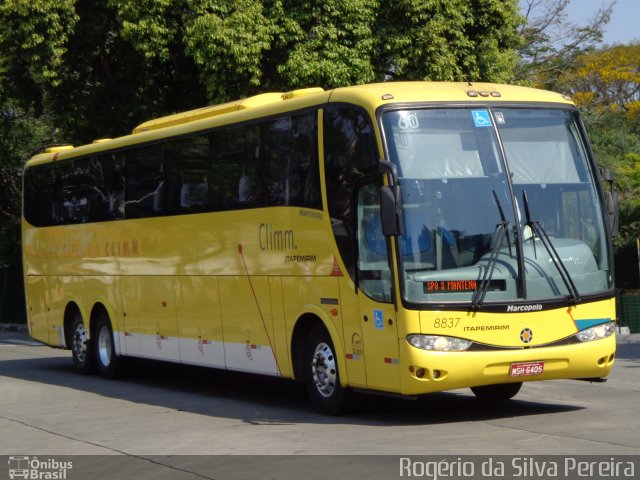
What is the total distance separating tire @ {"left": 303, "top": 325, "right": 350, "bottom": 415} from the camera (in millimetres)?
12430

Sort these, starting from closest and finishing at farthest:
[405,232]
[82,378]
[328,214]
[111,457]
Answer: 1. [111,457]
2. [405,232]
3. [328,214]
4. [82,378]

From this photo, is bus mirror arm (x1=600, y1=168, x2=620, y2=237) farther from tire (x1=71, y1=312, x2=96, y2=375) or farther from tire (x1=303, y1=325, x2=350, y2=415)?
tire (x1=71, y1=312, x2=96, y2=375)

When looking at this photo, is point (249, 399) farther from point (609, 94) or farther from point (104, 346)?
point (609, 94)

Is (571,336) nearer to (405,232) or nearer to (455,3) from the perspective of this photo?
(405,232)

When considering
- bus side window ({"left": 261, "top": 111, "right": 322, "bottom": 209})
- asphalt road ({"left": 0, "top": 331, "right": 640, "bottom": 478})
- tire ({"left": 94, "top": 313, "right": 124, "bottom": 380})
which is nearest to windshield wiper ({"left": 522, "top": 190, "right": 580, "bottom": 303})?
asphalt road ({"left": 0, "top": 331, "right": 640, "bottom": 478})

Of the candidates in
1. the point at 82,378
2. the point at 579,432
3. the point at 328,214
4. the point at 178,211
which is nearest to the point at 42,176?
the point at 82,378

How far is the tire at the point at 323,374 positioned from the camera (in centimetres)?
1243

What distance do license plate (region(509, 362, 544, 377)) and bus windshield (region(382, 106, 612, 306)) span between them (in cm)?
64

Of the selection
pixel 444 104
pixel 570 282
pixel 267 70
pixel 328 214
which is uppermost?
pixel 267 70

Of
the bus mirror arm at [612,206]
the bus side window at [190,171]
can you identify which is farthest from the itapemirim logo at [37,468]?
the bus mirror arm at [612,206]

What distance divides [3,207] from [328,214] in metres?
27.0

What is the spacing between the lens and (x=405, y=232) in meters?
11.2

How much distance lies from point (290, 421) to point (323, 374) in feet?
2.36

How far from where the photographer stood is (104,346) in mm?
18828
